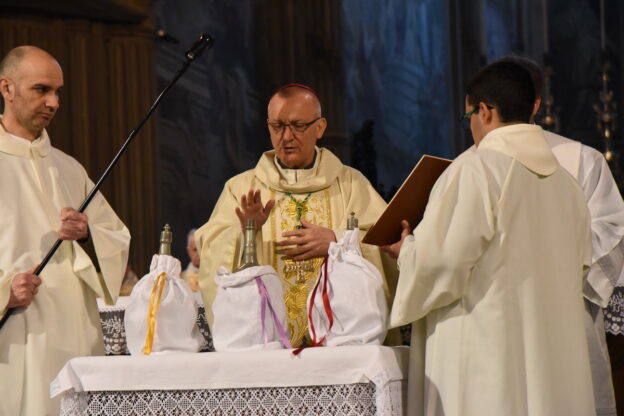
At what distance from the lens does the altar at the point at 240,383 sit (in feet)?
11.8

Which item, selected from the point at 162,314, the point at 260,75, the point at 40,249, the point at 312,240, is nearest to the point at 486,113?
the point at 312,240

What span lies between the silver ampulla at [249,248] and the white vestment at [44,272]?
951 millimetres

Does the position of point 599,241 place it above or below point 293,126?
below

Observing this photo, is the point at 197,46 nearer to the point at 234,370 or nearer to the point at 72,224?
the point at 72,224

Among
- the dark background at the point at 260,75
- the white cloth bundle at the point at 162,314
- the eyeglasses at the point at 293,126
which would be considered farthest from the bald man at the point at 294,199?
the dark background at the point at 260,75

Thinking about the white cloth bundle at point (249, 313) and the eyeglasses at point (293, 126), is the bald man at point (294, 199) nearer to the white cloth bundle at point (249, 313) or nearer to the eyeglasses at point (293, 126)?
the eyeglasses at point (293, 126)

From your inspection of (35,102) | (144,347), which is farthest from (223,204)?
(144,347)

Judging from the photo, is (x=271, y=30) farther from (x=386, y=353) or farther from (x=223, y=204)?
(x=386, y=353)

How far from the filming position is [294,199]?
16.5 feet

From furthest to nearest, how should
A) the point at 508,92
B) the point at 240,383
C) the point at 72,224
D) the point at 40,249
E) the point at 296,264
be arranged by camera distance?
the point at 296,264
the point at 40,249
the point at 72,224
the point at 508,92
the point at 240,383

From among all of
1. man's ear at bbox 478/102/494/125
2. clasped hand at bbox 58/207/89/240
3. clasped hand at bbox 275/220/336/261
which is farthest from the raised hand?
man's ear at bbox 478/102/494/125

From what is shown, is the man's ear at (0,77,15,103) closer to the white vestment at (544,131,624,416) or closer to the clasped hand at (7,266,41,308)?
the clasped hand at (7,266,41,308)

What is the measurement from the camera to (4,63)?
4.77 m

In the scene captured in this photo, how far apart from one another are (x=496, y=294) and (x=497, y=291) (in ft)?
0.03
